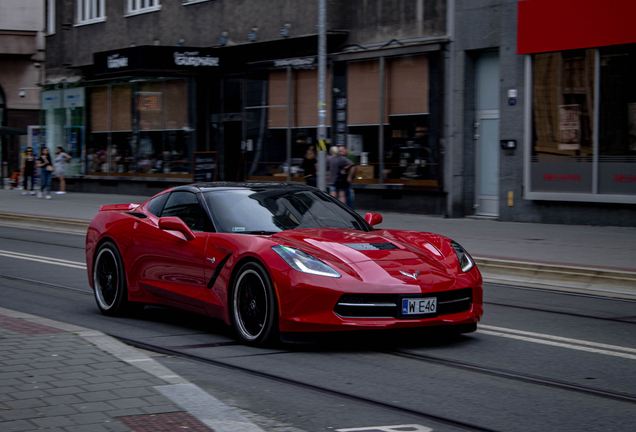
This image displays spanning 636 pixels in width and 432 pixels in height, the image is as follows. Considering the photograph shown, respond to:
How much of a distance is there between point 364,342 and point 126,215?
114 inches

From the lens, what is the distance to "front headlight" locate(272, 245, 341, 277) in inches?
243

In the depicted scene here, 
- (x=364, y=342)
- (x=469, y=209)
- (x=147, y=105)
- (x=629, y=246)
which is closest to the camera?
(x=364, y=342)

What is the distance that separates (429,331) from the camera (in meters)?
6.44

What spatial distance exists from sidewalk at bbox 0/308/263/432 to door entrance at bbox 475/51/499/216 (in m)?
14.4

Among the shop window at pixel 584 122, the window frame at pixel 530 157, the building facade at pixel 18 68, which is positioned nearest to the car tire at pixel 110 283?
the window frame at pixel 530 157

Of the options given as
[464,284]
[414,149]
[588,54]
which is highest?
[588,54]

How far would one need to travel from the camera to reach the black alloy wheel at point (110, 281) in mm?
8133

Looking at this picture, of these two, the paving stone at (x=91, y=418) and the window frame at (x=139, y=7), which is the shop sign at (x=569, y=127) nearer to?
the paving stone at (x=91, y=418)

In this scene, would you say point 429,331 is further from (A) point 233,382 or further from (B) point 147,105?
(B) point 147,105

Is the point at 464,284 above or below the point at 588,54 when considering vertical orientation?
below

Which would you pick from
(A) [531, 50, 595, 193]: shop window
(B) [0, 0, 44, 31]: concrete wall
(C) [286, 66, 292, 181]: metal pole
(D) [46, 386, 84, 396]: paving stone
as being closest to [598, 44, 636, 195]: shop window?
(A) [531, 50, 595, 193]: shop window

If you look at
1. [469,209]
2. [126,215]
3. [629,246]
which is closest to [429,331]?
[126,215]

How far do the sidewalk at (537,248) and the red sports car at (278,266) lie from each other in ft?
13.5

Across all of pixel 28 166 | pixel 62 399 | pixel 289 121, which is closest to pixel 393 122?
pixel 289 121
